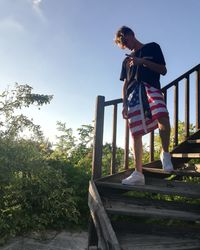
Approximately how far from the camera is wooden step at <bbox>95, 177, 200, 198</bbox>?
338 centimetres

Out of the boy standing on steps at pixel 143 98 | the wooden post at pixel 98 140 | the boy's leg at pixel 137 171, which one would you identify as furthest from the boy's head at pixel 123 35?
the boy's leg at pixel 137 171

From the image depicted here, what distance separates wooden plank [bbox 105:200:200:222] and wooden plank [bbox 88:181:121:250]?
10 cm

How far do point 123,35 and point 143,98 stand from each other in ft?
2.43

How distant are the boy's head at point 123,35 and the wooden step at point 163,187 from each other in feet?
5.12

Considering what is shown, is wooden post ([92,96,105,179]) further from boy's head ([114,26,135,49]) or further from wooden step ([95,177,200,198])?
boy's head ([114,26,135,49])

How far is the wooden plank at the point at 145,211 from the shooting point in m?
3.09

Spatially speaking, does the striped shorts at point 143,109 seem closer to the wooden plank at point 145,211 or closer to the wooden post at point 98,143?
the wooden post at point 98,143

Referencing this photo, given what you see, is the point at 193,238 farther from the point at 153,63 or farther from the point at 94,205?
the point at 153,63

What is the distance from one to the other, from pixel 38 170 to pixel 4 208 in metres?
0.74

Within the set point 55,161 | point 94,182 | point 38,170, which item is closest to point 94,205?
point 94,182

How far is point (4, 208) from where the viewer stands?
491 cm

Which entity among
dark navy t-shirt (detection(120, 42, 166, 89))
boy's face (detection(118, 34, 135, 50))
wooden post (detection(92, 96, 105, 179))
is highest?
boy's face (detection(118, 34, 135, 50))

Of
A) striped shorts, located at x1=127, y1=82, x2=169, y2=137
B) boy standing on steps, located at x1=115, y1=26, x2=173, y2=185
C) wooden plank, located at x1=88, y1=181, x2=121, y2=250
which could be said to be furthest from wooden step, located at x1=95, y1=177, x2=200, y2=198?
striped shorts, located at x1=127, y1=82, x2=169, y2=137

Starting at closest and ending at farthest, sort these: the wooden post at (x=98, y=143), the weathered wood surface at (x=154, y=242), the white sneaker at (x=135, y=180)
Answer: the weathered wood surface at (x=154, y=242), the white sneaker at (x=135, y=180), the wooden post at (x=98, y=143)
